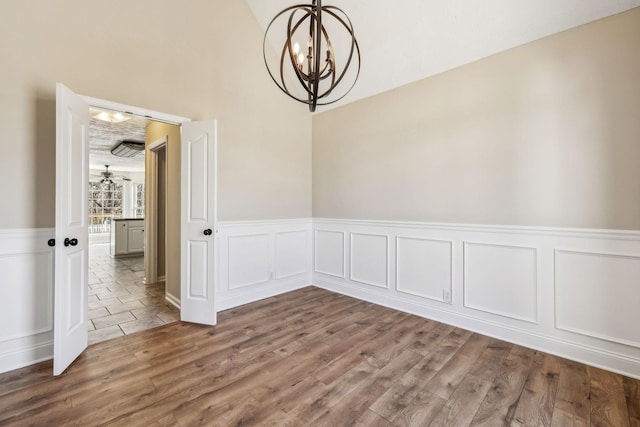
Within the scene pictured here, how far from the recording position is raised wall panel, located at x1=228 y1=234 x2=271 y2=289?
3.67m

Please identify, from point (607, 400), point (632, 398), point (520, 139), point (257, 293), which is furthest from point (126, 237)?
point (632, 398)

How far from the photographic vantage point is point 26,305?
2328mm

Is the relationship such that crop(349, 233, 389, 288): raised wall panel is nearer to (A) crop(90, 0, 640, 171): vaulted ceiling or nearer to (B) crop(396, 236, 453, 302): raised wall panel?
(B) crop(396, 236, 453, 302): raised wall panel

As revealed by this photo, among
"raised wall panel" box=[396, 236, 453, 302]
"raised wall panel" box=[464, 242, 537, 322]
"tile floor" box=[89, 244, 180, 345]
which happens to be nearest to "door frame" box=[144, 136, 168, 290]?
"tile floor" box=[89, 244, 180, 345]

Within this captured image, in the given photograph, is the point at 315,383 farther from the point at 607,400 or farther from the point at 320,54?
the point at 320,54

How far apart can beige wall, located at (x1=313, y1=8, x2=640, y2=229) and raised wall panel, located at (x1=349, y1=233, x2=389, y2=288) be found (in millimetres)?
321

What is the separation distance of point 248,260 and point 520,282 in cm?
304

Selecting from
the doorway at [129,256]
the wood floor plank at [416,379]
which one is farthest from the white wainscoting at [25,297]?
the wood floor plank at [416,379]

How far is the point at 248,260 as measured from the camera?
3834 mm

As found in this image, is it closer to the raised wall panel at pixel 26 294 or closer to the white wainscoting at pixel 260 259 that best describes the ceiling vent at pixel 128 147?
the white wainscoting at pixel 260 259

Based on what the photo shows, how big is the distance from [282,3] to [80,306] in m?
3.93

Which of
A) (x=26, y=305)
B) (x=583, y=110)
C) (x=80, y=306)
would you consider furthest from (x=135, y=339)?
(x=583, y=110)

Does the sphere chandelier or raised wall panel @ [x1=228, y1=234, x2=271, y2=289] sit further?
raised wall panel @ [x1=228, y1=234, x2=271, y2=289]

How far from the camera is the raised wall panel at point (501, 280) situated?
2.68m
